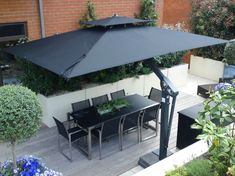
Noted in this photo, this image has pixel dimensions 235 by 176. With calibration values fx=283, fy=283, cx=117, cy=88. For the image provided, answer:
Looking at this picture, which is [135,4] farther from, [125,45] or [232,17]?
[125,45]

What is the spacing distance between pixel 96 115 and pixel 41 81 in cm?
203

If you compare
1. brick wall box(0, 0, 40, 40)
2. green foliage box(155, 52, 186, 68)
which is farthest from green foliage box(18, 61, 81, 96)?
green foliage box(155, 52, 186, 68)

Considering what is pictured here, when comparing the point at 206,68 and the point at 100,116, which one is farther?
the point at 206,68

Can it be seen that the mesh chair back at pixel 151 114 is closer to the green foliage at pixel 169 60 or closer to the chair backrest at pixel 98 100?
the chair backrest at pixel 98 100

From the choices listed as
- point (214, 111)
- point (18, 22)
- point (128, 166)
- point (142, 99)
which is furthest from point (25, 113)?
point (18, 22)

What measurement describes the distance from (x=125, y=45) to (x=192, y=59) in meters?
7.28

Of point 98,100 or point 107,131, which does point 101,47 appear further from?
point 98,100

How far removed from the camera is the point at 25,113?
10.8ft

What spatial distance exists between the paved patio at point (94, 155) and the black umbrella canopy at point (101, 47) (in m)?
2.02

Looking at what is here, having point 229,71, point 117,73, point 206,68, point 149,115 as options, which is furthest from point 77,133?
point 206,68

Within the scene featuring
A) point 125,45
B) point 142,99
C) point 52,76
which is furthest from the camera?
point 52,76

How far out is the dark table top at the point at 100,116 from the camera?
573cm

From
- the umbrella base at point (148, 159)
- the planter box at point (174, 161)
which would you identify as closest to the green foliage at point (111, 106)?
the umbrella base at point (148, 159)

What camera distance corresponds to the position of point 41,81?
720 centimetres
